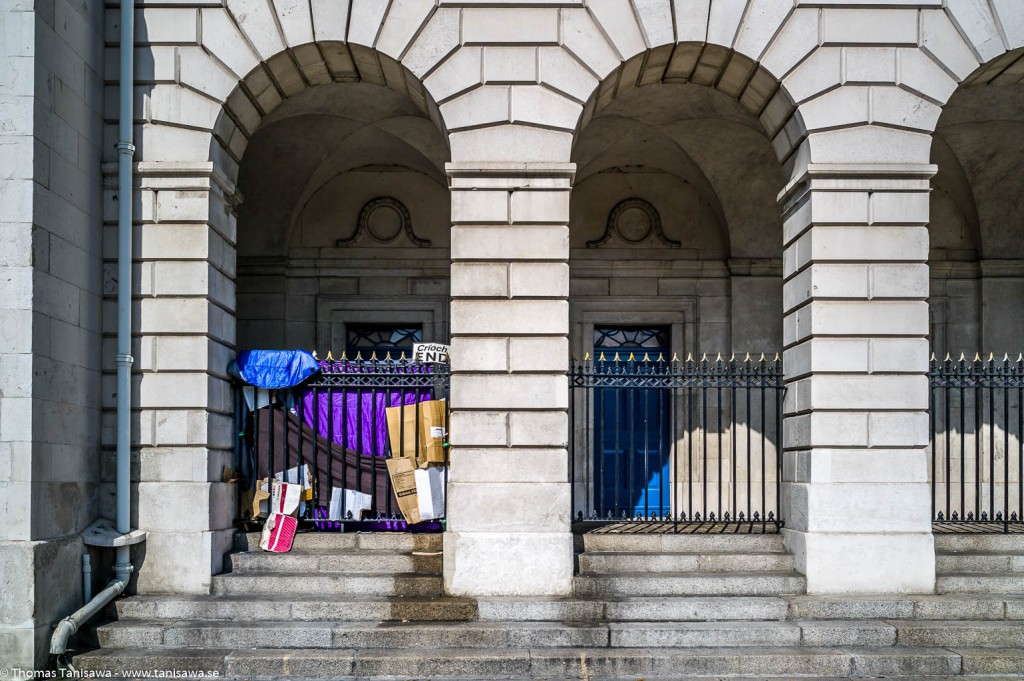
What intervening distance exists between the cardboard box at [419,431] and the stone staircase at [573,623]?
101 cm

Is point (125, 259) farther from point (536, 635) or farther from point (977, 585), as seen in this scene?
point (977, 585)

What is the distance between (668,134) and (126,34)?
24.7 feet

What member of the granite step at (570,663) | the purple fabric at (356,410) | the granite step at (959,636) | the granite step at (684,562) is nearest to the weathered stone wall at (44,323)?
the granite step at (570,663)

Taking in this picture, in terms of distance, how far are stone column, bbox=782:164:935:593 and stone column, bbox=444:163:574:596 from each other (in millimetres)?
2647

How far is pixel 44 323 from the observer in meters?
8.20

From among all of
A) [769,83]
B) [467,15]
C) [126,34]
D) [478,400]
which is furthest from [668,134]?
[126,34]

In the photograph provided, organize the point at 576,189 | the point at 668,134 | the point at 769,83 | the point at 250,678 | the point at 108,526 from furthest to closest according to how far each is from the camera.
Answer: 1. the point at 576,189
2. the point at 668,134
3. the point at 769,83
4. the point at 108,526
5. the point at 250,678

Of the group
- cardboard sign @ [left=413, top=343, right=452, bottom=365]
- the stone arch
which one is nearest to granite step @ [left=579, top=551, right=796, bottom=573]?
cardboard sign @ [left=413, top=343, right=452, bottom=365]

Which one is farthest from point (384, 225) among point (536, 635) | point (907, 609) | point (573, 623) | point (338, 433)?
point (907, 609)

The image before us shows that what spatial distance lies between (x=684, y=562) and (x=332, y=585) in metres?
3.75

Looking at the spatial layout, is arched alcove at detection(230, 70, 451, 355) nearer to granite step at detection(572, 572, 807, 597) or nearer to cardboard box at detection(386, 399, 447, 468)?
cardboard box at detection(386, 399, 447, 468)

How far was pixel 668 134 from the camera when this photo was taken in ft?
44.0

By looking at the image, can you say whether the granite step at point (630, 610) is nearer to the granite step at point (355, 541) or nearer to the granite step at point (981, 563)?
the granite step at point (355, 541)

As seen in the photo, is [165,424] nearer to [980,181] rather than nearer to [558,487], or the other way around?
[558,487]
